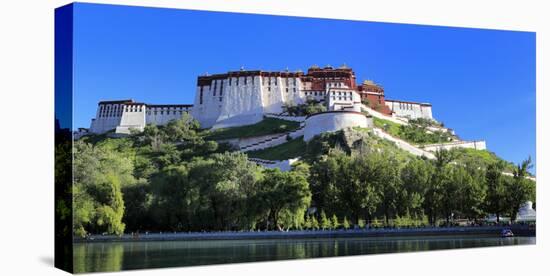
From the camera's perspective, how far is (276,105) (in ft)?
74.0

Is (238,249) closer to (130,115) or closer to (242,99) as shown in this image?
(130,115)

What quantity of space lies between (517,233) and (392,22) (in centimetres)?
649

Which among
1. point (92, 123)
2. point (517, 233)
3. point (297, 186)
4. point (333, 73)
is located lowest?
point (517, 233)

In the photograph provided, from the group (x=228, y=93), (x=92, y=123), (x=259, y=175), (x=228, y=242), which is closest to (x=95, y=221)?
(x=92, y=123)

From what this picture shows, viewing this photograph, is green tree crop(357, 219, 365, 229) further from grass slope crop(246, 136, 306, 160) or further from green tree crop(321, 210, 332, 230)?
grass slope crop(246, 136, 306, 160)

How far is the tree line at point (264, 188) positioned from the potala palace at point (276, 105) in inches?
25.5

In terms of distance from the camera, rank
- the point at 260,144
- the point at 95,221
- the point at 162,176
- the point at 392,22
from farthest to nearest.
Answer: the point at 260,144
the point at 162,176
the point at 392,22
the point at 95,221

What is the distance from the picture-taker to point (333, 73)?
66.1 ft

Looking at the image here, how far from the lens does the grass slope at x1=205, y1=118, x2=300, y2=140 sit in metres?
20.8

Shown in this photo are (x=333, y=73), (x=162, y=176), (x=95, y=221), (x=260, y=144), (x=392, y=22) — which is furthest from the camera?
(x=260, y=144)

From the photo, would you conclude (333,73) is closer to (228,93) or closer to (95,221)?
(228,93)

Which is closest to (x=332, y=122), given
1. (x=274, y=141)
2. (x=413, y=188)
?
(x=274, y=141)

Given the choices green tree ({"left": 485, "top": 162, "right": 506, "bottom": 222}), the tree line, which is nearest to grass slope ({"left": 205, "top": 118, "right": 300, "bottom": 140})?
the tree line

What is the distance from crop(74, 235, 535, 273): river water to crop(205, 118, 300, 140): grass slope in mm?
4009
